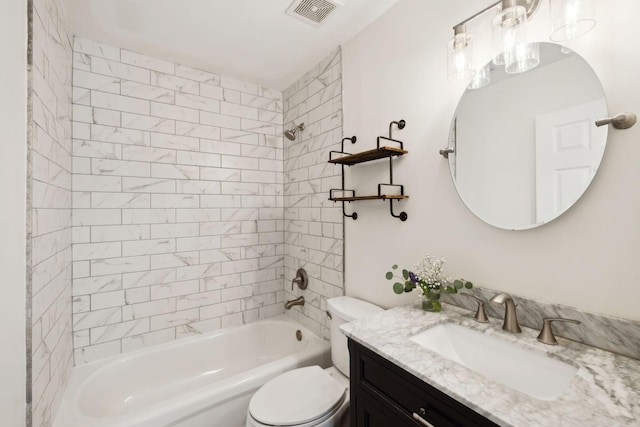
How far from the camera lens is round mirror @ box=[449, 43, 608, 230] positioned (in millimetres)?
917

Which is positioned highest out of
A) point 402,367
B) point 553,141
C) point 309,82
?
point 309,82

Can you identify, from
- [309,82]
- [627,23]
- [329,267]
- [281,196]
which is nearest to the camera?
[627,23]

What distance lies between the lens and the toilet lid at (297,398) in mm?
1222

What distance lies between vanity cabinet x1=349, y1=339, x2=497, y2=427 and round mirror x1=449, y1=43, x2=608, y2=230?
69 centimetres

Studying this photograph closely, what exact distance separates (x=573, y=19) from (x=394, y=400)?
4.33 ft

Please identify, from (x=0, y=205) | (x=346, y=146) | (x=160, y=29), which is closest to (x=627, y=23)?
(x=346, y=146)

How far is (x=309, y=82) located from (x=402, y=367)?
2131 millimetres

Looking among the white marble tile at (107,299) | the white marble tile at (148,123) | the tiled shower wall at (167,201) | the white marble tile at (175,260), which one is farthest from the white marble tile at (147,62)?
the white marble tile at (107,299)

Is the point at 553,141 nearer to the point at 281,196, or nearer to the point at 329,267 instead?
the point at 329,267

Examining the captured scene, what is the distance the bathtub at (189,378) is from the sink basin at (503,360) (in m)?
1.04

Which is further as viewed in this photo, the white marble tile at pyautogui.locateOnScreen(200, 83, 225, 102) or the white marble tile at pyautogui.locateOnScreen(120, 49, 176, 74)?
the white marble tile at pyautogui.locateOnScreen(200, 83, 225, 102)

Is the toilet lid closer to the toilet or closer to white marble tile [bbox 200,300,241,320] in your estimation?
the toilet

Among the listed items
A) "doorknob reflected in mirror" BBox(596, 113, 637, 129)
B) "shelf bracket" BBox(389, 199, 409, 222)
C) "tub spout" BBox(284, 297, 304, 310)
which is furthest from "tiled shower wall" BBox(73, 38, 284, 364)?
"doorknob reflected in mirror" BBox(596, 113, 637, 129)

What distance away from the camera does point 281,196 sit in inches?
105
